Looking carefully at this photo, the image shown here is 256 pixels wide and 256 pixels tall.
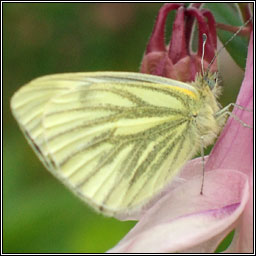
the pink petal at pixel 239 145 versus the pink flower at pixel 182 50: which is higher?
the pink flower at pixel 182 50

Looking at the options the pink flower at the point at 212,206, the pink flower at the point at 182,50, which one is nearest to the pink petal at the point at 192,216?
the pink flower at the point at 212,206

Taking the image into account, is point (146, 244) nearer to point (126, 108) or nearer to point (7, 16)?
point (126, 108)

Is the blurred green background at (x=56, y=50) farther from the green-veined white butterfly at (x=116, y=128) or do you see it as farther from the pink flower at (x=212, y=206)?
the pink flower at (x=212, y=206)

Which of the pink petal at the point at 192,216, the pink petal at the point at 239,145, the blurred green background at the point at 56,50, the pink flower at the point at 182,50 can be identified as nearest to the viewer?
the pink petal at the point at 192,216

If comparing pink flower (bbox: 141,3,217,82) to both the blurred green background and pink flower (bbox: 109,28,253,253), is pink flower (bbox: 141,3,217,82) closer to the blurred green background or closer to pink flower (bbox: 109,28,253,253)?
pink flower (bbox: 109,28,253,253)

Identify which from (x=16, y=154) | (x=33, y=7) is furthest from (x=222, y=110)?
(x=33, y=7)

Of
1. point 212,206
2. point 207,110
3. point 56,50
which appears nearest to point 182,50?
point 207,110
